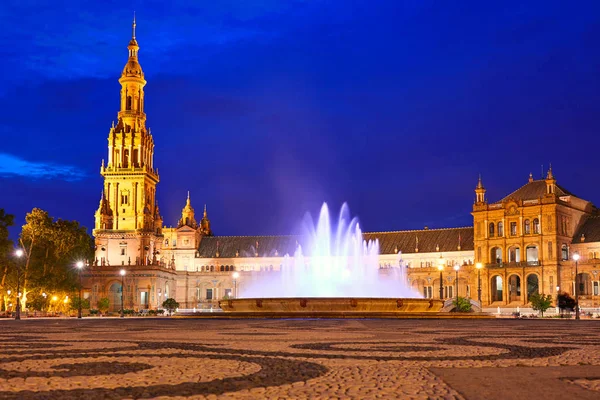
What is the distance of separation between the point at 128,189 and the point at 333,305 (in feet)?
266

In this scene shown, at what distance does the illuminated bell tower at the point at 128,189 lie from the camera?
122 meters

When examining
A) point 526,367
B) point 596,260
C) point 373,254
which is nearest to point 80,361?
point 526,367

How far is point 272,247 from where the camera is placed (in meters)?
143

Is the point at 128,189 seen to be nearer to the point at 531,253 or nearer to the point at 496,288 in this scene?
the point at 496,288

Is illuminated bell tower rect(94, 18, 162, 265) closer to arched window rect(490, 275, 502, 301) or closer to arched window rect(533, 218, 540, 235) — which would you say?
arched window rect(490, 275, 502, 301)

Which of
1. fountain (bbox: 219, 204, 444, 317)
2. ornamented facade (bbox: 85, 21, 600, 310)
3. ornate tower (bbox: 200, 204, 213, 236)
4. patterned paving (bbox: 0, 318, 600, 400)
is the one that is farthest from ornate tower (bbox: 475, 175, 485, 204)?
patterned paving (bbox: 0, 318, 600, 400)

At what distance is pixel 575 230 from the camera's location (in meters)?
117

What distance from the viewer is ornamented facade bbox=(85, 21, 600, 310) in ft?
366

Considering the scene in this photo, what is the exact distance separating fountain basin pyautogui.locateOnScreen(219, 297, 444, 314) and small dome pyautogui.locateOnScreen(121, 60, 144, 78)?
275 ft

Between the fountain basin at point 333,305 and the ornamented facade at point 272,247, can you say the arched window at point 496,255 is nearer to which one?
Result: the ornamented facade at point 272,247

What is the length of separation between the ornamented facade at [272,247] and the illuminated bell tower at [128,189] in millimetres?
160

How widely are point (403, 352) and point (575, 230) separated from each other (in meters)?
108

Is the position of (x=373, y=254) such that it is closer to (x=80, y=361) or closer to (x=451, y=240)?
→ (x=451, y=240)

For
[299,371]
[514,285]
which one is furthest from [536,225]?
[299,371]
